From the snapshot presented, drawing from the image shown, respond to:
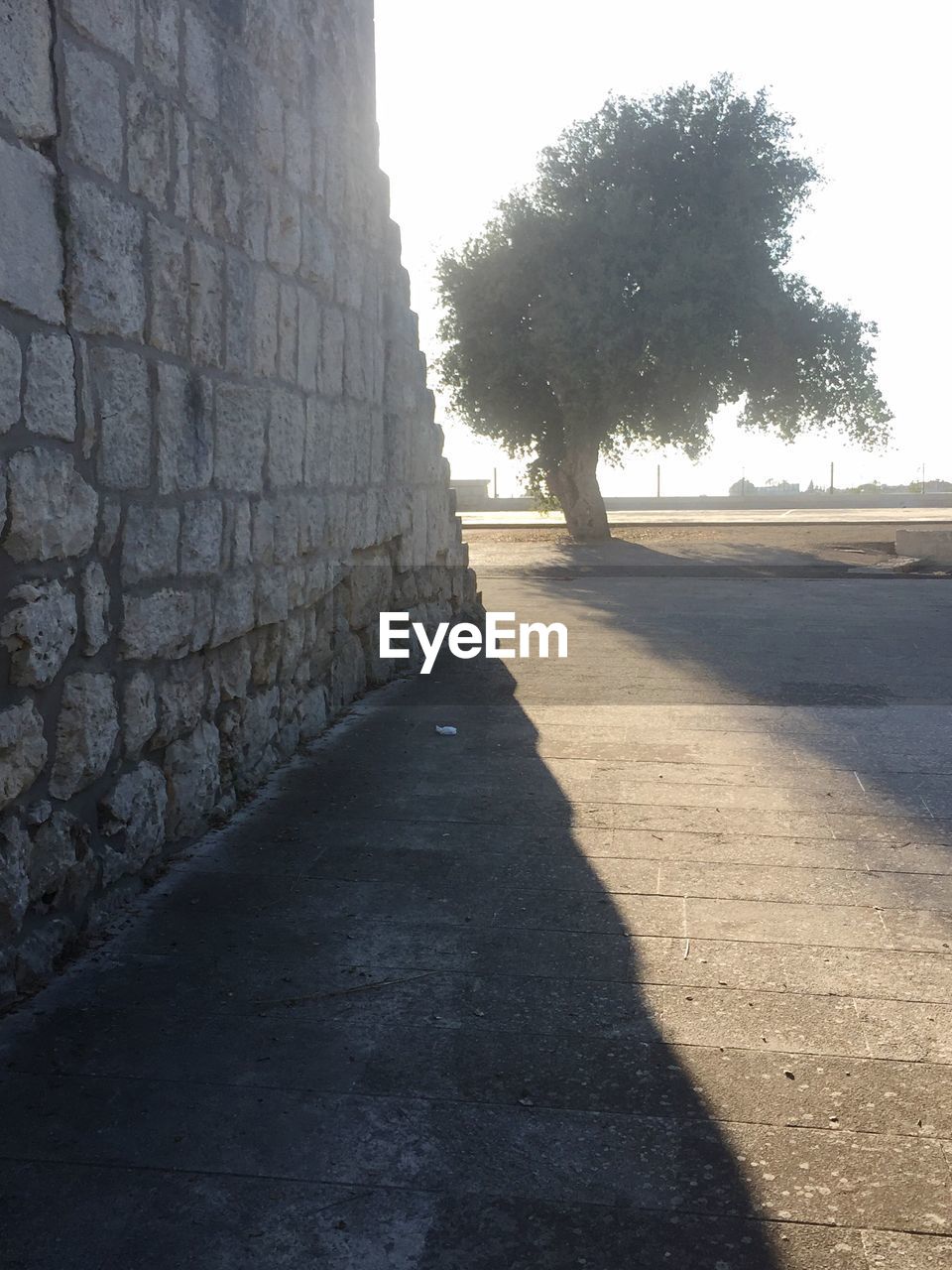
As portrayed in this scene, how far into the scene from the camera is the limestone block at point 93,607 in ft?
11.0

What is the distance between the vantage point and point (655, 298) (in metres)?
16.4

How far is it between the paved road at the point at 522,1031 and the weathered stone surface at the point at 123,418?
48.1 inches

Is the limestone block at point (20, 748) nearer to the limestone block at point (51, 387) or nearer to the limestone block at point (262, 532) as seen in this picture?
the limestone block at point (51, 387)

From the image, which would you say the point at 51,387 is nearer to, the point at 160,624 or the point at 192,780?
the point at 160,624

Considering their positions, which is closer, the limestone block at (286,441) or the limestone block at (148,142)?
the limestone block at (148,142)

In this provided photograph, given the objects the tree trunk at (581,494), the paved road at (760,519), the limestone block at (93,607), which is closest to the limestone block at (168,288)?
the limestone block at (93,607)

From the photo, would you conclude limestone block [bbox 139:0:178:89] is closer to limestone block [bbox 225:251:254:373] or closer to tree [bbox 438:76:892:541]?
limestone block [bbox 225:251:254:373]

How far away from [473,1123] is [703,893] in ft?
4.57

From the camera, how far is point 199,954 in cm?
329

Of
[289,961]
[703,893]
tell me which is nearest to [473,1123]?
[289,961]

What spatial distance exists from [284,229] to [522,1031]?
127 inches

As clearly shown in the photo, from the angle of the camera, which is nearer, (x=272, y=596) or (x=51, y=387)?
(x=51, y=387)

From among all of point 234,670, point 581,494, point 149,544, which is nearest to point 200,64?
point 149,544
